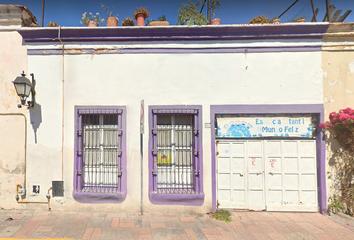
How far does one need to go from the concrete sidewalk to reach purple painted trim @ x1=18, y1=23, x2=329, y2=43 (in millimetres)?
4263

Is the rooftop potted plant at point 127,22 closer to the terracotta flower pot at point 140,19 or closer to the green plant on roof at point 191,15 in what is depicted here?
the terracotta flower pot at point 140,19

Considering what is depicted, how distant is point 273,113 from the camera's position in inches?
191

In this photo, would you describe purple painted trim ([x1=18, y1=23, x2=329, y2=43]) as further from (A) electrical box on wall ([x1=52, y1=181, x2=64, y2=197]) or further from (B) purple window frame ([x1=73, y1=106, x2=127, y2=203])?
(A) electrical box on wall ([x1=52, y1=181, x2=64, y2=197])

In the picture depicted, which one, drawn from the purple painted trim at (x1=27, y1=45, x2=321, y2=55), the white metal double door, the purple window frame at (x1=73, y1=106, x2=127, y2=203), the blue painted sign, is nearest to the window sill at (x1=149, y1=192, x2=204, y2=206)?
the white metal double door

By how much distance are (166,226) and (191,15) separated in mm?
5267

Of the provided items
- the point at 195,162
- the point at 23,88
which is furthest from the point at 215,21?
the point at 23,88

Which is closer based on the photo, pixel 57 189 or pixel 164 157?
pixel 57 189

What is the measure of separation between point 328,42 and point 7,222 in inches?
333

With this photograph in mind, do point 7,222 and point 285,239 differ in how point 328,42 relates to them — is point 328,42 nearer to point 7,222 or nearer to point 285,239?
point 285,239

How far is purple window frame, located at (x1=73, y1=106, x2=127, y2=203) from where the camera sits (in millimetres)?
4762

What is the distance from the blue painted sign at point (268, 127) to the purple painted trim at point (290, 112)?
0.16 meters

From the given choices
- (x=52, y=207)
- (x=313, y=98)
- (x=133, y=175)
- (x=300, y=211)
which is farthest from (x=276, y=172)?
(x=52, y=207)

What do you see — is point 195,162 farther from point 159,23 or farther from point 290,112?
point 159,23

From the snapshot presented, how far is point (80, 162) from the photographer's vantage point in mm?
4883
